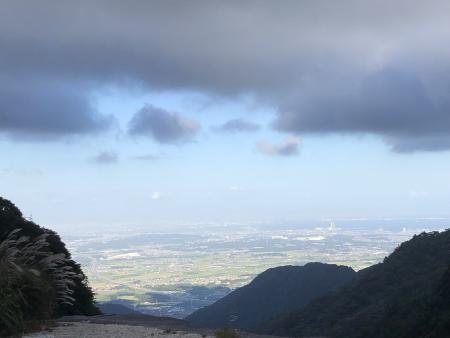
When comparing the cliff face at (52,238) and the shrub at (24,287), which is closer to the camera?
the shrub at (24,287)

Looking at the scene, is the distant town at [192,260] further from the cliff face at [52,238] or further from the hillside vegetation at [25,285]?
the hillside vegetation at [25,285]

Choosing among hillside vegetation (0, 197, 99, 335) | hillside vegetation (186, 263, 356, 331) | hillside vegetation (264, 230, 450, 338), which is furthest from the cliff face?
hillside vegetation (186, 263, 356, 331)

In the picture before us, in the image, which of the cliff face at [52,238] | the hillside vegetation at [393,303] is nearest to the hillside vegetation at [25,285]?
the cliff face at [52,238]

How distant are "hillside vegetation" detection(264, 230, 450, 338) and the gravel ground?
52.2 ft

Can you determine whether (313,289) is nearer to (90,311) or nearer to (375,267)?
(375,267)

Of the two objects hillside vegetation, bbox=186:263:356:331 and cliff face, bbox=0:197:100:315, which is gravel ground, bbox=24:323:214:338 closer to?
cliff face, bbox=0:197:100:315

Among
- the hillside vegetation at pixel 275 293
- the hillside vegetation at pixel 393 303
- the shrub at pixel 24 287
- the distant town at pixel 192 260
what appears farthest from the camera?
the distant town at pixel 192 260

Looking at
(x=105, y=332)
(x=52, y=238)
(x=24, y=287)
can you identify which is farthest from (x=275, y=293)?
(x=24, y=287)

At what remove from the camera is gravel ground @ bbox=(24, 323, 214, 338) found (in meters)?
12.3

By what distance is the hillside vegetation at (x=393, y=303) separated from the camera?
33.5 metres

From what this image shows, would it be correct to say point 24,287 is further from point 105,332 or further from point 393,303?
point 393,303

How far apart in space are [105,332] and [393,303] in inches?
1315

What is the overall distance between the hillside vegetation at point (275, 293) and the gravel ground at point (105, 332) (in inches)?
1687

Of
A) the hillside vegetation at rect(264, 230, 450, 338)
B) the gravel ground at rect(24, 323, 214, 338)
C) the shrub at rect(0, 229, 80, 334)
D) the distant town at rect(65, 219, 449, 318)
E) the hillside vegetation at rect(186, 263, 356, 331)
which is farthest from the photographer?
the distant town at rect(65, 219, 449, 318)
